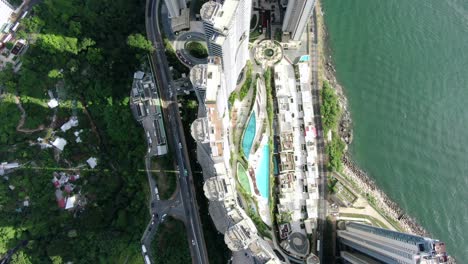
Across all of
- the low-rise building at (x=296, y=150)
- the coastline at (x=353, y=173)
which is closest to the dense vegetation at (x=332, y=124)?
the coastline at (x=353, y=173)

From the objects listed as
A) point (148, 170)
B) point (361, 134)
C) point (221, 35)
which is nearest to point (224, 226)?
point (148, 170)

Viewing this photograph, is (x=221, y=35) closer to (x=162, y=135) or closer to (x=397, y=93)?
(x=162, y=135)

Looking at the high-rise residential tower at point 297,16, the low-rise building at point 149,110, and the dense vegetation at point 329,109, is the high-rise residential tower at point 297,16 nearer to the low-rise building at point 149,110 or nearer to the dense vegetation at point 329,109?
the dense vegetation at point 329,109

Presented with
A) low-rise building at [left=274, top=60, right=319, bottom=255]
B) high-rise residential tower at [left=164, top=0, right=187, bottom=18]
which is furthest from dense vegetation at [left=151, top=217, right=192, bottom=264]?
high-rise residential tower at [left=164, top=0, right=187, bottom=18]

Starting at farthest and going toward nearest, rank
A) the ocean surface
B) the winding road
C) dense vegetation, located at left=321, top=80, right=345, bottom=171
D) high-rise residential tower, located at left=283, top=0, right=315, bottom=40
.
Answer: the ocean surface → dense vegetation, located at left=321, top=80, right=345, bottom=171 → high-rise residential tower, located at left=283, top=0, right=315, bottom=40 → the winding road

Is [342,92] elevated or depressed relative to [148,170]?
elevated

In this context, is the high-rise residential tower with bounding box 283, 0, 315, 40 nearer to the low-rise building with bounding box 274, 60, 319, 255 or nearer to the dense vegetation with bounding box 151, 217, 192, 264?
the low-rise building with bounding box 274, 60, 319, 255
